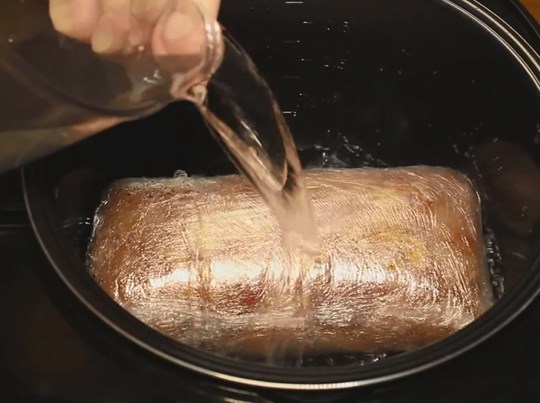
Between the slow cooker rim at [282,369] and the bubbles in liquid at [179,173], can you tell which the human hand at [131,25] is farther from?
the bubbles in liquid at [179,173]

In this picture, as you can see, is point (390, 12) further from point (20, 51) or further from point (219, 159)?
point (20, 51)

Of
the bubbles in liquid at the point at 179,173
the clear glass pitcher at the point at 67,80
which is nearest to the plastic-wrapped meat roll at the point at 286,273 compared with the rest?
the bubbles in liquid at the point at 179,173

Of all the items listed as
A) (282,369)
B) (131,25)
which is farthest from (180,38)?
(282,369)

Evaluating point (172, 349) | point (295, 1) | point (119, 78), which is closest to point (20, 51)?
point (119, 78)

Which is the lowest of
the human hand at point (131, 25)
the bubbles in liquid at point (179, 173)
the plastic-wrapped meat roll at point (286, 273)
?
the bubbles in liquid at point (179, 173)

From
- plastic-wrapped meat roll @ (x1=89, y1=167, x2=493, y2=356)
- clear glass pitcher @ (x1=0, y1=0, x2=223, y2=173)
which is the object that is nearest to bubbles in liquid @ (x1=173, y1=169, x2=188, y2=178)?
plastic-wrapped meat roll @ (x1=89, y1=167, x2=493, y2=356)

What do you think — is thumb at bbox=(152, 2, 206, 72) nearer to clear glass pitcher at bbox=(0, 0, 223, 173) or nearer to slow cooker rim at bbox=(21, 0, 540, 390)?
clear glass pitcher at bbox=(0, 0, 223, 173)

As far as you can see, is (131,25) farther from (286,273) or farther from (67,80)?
(286,273)
